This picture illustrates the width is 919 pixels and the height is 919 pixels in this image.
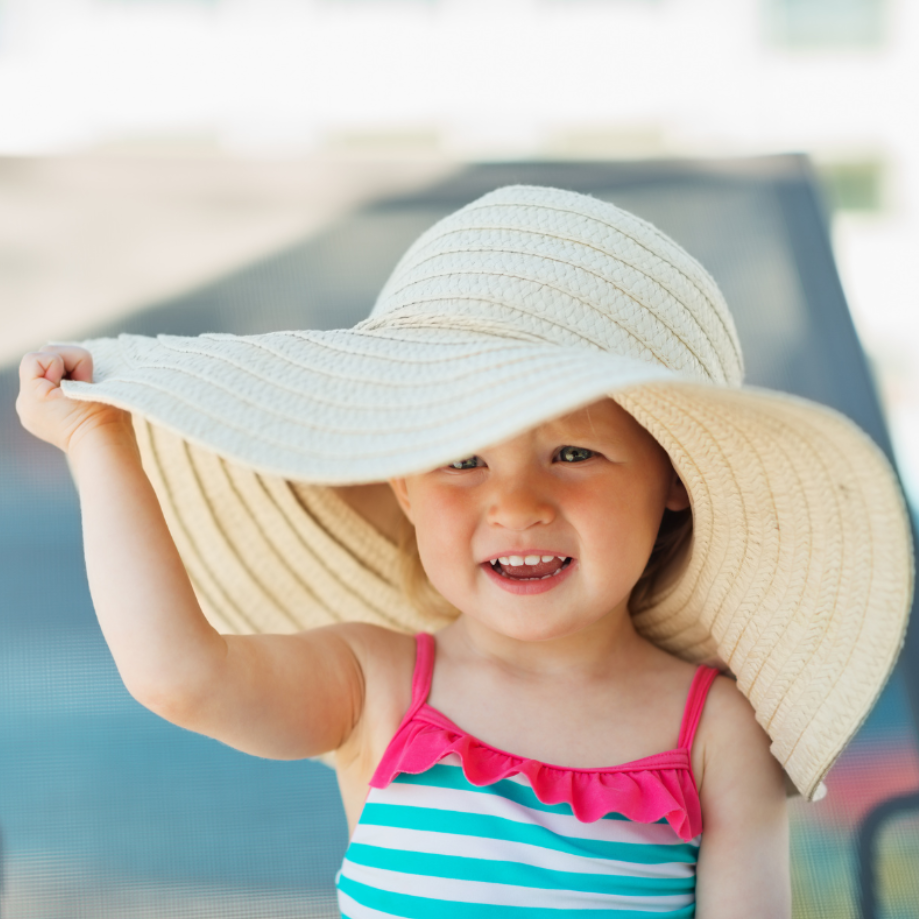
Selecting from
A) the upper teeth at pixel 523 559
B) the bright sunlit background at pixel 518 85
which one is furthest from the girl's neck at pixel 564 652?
the bright sunlit background at pixel 518 85

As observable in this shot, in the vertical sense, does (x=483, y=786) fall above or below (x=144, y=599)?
below

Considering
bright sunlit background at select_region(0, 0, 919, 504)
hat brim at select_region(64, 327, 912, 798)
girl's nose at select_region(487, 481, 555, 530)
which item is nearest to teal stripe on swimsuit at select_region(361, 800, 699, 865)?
hat brim at select_region(64, 327, 912, 798)

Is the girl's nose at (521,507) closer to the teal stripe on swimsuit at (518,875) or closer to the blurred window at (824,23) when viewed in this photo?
the teal stripe on swimsuit at (518,875)

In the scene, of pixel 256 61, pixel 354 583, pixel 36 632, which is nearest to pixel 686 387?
pixel 354 583

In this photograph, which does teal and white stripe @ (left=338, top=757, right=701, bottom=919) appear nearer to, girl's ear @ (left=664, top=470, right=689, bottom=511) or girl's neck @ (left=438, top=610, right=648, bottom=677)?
girl's neck @ (left=438, top=610, right=648, bottom=677)

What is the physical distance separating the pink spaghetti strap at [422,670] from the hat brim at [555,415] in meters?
0.12

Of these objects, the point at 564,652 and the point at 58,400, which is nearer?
the point at 58,400

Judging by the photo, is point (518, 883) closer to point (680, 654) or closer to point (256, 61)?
point (680, 654)

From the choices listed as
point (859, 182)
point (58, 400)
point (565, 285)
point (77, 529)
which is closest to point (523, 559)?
point (565, 285)

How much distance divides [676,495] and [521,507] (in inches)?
7.4

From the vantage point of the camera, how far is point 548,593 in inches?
34.5

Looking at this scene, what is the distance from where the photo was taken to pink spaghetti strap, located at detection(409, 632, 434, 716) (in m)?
0.97

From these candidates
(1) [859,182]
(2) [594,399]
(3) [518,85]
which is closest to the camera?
(2) [594,399]

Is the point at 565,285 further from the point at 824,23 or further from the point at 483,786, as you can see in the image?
the point at 824,23
